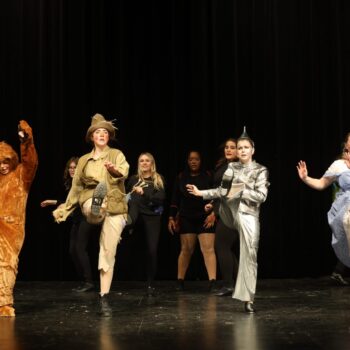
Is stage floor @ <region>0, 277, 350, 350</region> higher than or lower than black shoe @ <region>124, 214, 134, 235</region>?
lower

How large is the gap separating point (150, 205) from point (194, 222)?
57cm

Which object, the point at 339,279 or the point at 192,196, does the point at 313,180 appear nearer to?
the point at 192,196

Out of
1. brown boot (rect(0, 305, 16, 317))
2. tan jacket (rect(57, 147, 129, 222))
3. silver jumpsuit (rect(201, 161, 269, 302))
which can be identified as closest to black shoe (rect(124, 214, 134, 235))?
tan jacket (rect(57, 147, 129, 222))

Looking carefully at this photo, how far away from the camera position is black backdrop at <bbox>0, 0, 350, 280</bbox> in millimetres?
8180

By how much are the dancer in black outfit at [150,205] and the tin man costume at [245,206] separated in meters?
1.12

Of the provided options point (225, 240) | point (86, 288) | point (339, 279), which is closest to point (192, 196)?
point (225, 240)

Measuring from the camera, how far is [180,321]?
515 cm

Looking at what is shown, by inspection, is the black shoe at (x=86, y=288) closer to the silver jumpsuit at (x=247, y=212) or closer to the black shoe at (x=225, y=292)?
the black shoe at (x=225, y=292)

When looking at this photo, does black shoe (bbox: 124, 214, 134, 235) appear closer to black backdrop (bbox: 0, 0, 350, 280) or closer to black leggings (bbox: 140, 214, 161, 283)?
black leggings (bbox: 140, 214, 161, 283)

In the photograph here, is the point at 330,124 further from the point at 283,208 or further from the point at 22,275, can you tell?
the point at 22,275

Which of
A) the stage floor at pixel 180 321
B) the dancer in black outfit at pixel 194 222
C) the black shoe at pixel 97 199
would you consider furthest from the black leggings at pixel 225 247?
the black shoe at pixel 97 199

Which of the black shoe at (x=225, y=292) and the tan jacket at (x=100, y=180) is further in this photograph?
the black shoe at (x=225, y=292)

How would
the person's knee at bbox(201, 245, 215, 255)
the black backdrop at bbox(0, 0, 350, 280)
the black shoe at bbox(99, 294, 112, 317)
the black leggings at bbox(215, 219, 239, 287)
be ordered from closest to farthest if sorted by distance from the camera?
the black shoe at bbox(99, 294, 112, 317) < the black leggings at bbox(215, 219, 239, 287) < the person's knee at bbox(201, 245, 215, 255) < the black backdrop at bbox(0, 0, 350, 280)

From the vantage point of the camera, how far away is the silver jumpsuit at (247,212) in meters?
5.53
